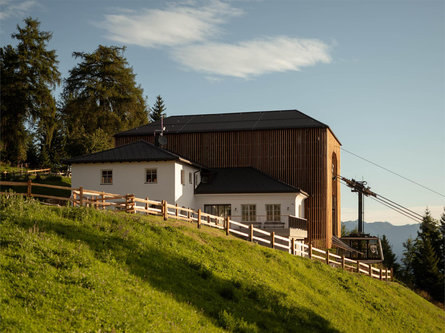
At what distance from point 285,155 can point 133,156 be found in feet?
44.5

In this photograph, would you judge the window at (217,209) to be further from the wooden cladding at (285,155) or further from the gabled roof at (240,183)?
the wooden cladding at (285,155)

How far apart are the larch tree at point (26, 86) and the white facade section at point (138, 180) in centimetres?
1954

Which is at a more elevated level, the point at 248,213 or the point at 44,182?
the point at 44,182

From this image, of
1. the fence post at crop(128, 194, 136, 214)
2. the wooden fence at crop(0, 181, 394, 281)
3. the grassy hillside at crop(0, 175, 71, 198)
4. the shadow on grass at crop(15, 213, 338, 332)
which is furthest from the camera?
the grassy hillside at crop(0, 175, 71, 198)

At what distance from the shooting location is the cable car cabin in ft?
160

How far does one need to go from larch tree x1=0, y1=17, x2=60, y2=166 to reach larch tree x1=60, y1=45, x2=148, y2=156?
8.19 metres

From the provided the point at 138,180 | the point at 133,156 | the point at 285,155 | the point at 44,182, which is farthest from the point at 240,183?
the point at 44,182

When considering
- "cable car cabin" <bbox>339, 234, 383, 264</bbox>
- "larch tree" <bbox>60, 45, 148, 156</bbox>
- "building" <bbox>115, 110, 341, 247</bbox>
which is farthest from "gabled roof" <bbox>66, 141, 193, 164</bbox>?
"larch tree" <bbox>60, 45, 148, 156</bbox>

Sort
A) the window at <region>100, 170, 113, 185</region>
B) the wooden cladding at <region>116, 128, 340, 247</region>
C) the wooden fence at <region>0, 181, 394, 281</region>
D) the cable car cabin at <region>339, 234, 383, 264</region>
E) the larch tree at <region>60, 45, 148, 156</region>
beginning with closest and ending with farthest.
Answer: the wooden fence at <region>0, 181, 394, 281</region> < the window at <region>100, 170, 113, 185</region> < the wooden cladding at <region>116, 128, 340, 247</region> < the cable car cabin at <region>339, 234, 383, 264</region> < the larch tree at <region>60, 45, 148, 156</region>

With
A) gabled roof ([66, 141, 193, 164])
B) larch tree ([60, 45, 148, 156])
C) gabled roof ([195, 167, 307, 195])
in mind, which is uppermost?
larch tree ([60, 45, 148, 156])

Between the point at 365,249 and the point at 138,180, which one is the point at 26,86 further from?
the point at 365,249

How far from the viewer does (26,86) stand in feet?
187

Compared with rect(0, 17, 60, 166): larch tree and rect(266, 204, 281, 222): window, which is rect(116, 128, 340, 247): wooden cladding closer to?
rect(266, 204, 281, 222): window

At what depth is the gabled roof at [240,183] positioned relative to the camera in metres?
42.0
